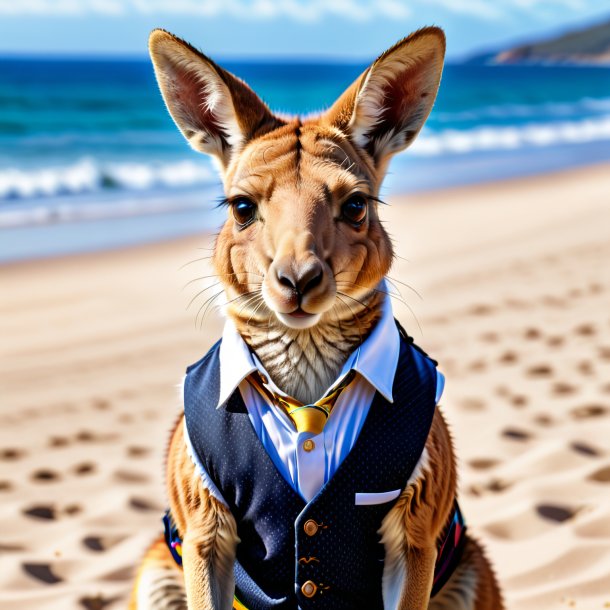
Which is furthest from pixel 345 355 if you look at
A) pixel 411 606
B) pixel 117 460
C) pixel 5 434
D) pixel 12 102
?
pixel 12 102

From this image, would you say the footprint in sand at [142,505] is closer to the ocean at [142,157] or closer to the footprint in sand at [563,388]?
the ocean at [142,157]

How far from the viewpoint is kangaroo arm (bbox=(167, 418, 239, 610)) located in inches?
93.0

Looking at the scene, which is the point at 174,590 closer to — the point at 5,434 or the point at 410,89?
the point at 410,89

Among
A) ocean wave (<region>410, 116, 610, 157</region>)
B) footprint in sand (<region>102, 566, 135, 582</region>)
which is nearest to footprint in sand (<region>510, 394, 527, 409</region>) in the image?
footprint in sand (<region>102, 566, 135, 582</region>)

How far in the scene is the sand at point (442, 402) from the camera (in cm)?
386

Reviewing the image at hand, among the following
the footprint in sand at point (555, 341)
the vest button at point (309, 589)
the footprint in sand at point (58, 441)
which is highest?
the vest button at point (309, 589)

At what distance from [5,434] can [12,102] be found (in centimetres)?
3218

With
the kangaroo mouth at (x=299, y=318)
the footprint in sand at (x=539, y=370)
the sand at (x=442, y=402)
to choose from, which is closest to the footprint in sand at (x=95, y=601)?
the sand at (x=442, y=402)

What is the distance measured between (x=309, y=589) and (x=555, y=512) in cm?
206

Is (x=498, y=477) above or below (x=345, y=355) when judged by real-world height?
below

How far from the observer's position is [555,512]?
13.4 ft

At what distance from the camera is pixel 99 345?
23.2 ft

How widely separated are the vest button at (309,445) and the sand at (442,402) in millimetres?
442

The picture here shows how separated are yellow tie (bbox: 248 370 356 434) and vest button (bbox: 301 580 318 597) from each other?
1.31 ft
